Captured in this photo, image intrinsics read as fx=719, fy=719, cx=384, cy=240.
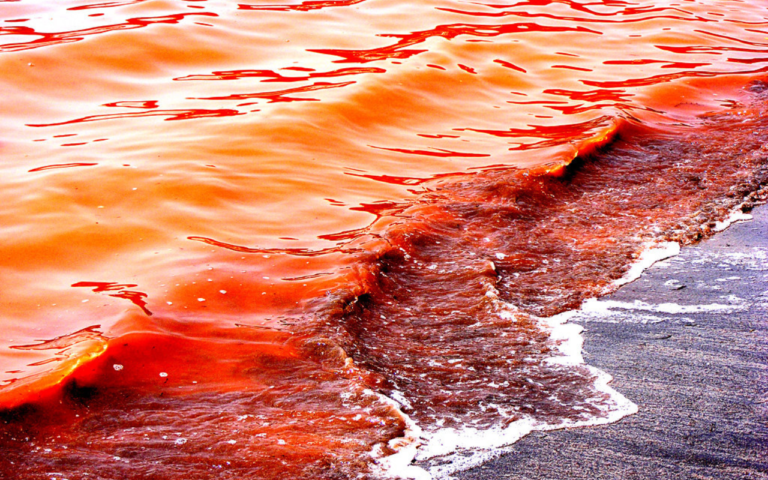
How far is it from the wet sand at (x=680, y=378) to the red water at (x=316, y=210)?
0.16 metres

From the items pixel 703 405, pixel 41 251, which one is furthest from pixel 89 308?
pixel 703 405

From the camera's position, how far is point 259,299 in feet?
10.8

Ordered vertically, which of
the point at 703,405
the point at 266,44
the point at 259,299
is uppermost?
the point at 266,44

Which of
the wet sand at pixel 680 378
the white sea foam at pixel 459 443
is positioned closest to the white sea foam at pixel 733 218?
the wet sand at pixel 680 378

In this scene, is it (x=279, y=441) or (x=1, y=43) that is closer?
(x=279, y=441)

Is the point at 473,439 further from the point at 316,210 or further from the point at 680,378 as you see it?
the point at 316,210

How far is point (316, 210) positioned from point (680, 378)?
2178mm

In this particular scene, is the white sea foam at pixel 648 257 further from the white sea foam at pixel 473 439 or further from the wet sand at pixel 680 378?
the white sea foam at pixel 473 439

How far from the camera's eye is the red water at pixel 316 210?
2576mm

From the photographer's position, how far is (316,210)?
414 centimetres

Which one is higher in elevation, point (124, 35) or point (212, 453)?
point (124, 35)

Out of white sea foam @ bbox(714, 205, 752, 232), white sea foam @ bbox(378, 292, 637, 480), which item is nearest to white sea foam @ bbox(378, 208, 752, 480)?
white sea foam @ bbox(378, 292, 637, 480)

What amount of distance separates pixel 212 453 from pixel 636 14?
25.6 ft

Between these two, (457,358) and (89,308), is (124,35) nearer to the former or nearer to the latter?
(89,308)
